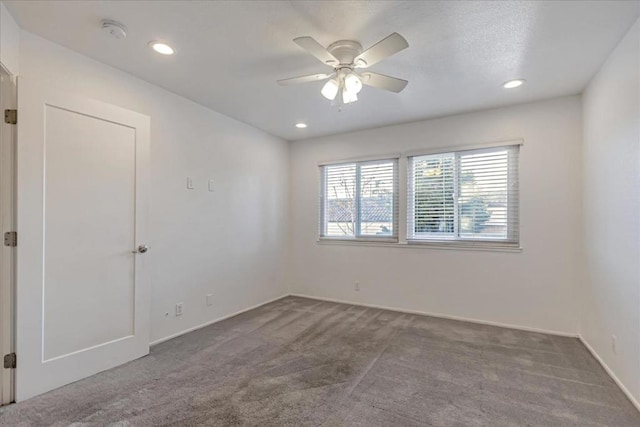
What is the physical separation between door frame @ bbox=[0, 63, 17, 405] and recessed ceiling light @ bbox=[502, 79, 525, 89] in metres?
3.90

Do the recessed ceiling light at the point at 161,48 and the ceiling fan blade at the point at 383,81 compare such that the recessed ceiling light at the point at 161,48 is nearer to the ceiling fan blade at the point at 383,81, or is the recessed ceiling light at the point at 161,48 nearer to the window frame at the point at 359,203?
the ceiling fan blade at the point at 383,81

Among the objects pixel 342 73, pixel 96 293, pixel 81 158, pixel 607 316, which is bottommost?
pixel 607 316

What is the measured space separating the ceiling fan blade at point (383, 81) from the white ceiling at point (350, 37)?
0.78 feet

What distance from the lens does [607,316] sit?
256 centimetres

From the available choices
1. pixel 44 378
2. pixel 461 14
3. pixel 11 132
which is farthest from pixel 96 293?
pixel 461 14

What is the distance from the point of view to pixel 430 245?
4.00 m

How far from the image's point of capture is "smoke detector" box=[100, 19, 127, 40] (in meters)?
2.08

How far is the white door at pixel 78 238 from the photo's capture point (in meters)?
2.12

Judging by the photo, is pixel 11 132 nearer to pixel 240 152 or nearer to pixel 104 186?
pixel 104 186

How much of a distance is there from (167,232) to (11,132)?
1.41 metres

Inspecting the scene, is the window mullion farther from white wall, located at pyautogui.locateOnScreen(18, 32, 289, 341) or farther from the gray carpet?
white wall, located at pyautogui.locateOnScreen(18, 32, 289, 341)

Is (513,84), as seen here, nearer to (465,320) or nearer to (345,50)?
(345,50)

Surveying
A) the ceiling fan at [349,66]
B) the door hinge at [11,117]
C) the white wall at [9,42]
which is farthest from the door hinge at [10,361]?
the ceiling fan at [349,66]

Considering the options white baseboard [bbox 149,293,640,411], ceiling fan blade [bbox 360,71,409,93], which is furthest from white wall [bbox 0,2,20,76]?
white baseboard [bbox 149,293,640,411]
